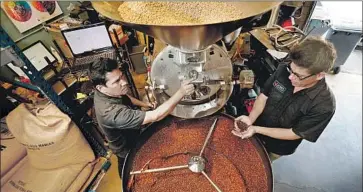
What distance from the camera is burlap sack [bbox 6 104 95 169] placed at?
1.49 metres

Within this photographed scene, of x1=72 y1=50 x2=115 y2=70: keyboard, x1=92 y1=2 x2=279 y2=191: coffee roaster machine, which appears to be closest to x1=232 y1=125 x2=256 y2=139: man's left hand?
x1=92 y1=2 x2=279 y2=191: coffee roaster machine

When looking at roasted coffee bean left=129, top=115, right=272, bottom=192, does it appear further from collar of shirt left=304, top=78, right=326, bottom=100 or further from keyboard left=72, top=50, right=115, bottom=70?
keyboard left=72, top=50, right=115, bottom=70

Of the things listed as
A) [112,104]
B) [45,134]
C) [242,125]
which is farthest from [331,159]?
[45,134]

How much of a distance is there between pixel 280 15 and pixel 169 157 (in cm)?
217

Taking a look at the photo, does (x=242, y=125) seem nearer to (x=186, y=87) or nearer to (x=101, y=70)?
(x=186, y=87)

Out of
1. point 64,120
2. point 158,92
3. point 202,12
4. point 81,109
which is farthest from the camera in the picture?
point 81,109

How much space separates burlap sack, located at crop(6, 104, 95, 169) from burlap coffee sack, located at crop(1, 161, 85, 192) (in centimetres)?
4

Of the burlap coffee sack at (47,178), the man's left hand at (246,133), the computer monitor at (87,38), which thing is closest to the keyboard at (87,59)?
the computer monitor at (87,38)

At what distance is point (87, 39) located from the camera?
7.68 ft

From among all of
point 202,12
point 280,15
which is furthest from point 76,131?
point 280,15

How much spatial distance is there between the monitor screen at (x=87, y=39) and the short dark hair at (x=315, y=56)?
194 cm

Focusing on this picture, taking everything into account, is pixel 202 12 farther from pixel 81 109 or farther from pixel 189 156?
pixel 81 109

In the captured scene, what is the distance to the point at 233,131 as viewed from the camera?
123cm

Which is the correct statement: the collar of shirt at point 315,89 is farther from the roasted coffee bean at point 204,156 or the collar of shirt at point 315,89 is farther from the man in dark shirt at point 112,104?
the man in dark shirt at point 112,104
